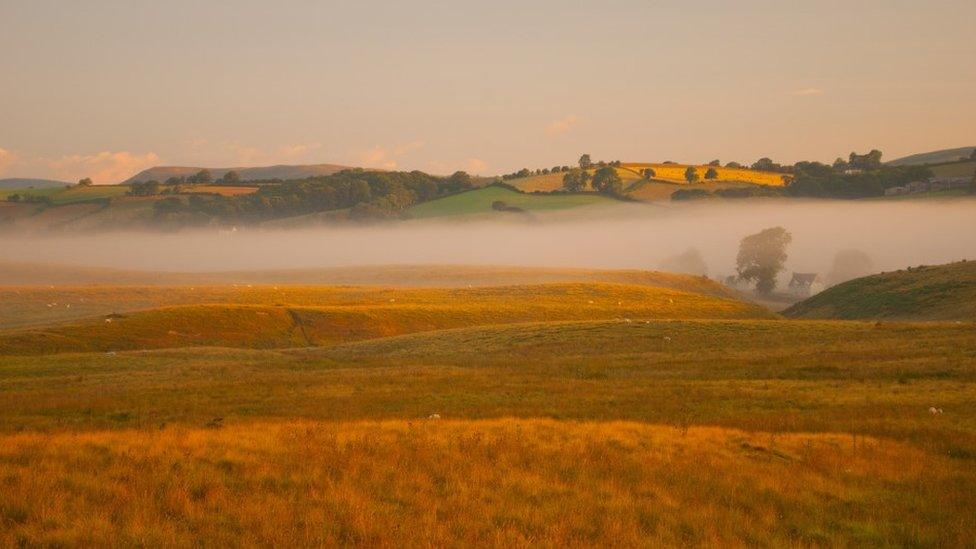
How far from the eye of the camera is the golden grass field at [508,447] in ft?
49.3

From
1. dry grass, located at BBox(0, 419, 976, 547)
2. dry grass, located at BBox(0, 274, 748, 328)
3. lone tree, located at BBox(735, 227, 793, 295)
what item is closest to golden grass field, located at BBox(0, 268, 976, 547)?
dry grass, located at BBox(0, 419, 976, 547)

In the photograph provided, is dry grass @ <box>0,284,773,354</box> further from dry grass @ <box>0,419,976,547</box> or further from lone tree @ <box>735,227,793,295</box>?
lone tree @ <box>735,227,793,295</box>

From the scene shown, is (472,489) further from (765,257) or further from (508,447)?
(765,257)

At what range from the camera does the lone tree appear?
16962cm

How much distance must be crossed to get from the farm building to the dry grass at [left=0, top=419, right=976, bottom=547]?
165 metres

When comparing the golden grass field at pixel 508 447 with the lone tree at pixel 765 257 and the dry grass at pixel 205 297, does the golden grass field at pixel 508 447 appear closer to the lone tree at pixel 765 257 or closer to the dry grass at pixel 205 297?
the dry grass at pixel 205 297

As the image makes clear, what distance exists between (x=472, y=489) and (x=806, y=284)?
177 meters

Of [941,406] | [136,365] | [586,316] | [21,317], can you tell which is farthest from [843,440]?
[21,317]

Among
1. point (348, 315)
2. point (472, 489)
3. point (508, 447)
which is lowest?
point (348, 315)

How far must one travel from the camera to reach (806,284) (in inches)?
7156

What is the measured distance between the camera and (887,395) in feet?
97.6

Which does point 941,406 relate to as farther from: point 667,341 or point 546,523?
point 667,341

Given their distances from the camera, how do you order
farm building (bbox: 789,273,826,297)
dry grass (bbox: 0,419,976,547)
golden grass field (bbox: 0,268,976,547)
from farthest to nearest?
farm building (bbox: 789,273,826,297) → golden grass field (bbox: 0,268,976,547) → dry grass (bbox: 0,419,976,547)

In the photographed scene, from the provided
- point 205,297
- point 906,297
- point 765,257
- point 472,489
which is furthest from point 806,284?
point 472,489
